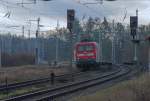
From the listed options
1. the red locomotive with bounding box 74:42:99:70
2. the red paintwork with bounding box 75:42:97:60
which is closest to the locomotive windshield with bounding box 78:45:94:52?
the red locomotive with bounding box 74:42:99:70

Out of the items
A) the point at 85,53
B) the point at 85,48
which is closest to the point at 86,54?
the point at 85,53

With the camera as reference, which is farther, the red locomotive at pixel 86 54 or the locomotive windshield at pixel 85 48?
the locomotive windshield at pixel 85 48

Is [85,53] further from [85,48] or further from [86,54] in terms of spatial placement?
[85,48]

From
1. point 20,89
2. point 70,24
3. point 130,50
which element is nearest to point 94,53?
point 70,24

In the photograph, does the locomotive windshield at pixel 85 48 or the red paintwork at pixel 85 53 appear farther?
the locomotive windshield at pixel 85 48

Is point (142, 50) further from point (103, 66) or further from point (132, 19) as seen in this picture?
point (132, 19)

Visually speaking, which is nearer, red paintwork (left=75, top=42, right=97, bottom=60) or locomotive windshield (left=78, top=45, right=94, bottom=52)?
red paintwork (left=75, top=42, right=97, bottom=60)

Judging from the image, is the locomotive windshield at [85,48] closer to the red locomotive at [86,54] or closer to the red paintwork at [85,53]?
the red locomotive at [86,54]

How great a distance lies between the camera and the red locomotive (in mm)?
51438

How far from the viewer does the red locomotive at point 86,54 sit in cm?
5144

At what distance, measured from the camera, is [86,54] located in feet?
170

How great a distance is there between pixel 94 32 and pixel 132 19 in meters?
80.5

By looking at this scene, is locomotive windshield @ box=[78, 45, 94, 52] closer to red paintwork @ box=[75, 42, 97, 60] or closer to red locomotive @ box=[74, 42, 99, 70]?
red locomotive @ box=[74, 42, 99, 70]

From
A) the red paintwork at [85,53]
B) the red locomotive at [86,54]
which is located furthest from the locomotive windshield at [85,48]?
the red paintwork at [85,53]
